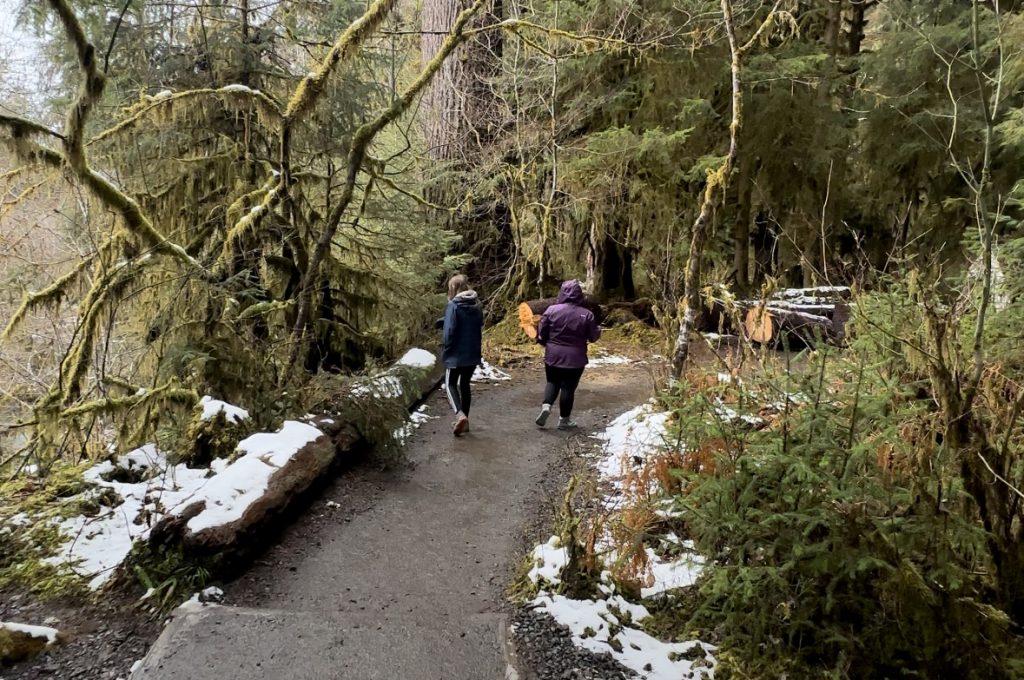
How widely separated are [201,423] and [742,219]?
13.8 metres

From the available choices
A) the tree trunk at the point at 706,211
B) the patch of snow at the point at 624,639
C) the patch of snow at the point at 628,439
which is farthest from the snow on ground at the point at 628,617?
the tree trunk at the point at 706,211

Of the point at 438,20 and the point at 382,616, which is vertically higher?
the point at 438,20

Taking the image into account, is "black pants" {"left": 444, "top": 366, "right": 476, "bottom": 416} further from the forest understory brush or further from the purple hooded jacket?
the forest understory brush

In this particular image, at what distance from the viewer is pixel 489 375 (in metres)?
10.5

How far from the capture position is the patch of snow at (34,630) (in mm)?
3504

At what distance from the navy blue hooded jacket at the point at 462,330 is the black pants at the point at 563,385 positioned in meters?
1.01

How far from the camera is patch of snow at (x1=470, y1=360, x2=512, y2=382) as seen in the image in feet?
33.9

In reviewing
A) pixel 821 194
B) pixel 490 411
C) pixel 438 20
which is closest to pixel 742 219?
pixel 821 194

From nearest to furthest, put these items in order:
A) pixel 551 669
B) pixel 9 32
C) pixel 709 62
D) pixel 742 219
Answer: pixel 551 669 → pixel 9 32 → pixel 709 62 → pixel 742 219

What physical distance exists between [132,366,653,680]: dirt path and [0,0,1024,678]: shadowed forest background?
1.26 metres

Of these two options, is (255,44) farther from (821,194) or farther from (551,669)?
(821,194)

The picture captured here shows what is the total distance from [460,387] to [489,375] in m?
2.91

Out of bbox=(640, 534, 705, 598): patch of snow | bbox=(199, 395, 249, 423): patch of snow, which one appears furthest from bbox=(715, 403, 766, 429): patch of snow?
bbox=(199, 395, 249, 423): patch of snow

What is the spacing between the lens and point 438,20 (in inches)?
530
